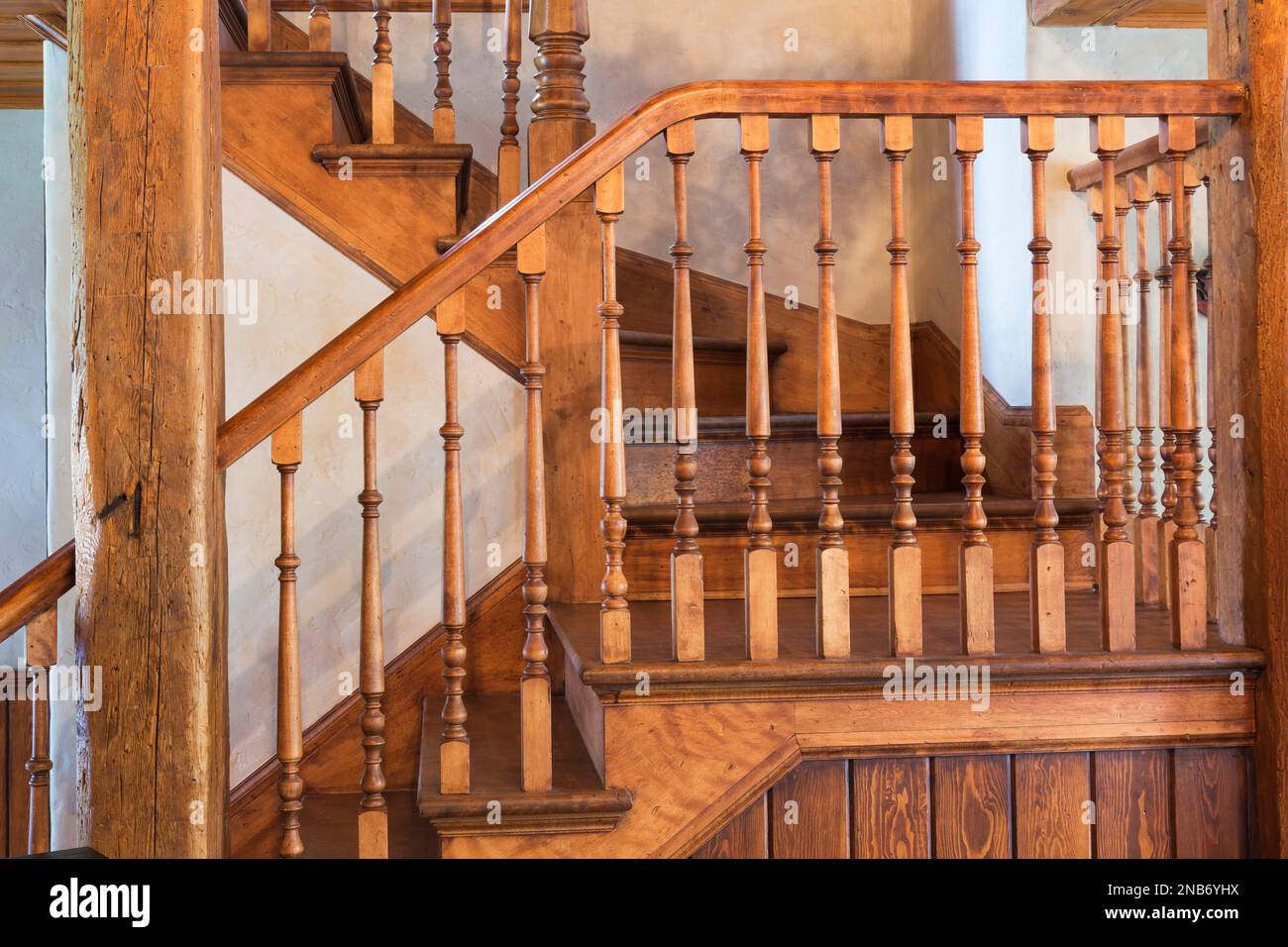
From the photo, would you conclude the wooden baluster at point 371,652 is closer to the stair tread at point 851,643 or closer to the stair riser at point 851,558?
the stair tread at point 851,643

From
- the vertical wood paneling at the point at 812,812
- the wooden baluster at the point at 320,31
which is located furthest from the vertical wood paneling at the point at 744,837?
the wooden baluster at the point at 320,31

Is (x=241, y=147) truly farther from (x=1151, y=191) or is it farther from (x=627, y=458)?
(x=1151, y=191)

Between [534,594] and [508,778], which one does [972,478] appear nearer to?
[534,594]

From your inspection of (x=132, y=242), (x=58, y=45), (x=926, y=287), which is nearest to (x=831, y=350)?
(x=132, y=242)

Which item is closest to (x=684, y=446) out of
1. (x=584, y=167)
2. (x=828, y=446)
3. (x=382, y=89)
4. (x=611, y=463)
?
(x=611, y=463)

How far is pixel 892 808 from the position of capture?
2.04m

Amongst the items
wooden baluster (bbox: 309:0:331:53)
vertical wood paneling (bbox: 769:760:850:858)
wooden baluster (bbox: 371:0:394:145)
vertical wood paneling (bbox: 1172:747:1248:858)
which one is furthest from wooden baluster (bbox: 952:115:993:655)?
wooden baluster (bbox: 309:0:331:53)

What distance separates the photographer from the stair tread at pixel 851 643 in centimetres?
195

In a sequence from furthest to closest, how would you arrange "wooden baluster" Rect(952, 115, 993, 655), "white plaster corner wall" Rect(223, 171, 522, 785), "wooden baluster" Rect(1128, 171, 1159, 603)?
"white plaster corner wall" Rect(223, 171, 522, 785), "wooden baluster" Rect(1128, 171, 1159, 603), "wooden baluster" Rect(952, 115, 993, 655)

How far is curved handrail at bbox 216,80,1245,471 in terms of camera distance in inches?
75.9

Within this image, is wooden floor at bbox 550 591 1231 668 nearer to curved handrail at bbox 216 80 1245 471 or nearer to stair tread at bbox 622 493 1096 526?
stair tread at bbox 622 493 1096 526

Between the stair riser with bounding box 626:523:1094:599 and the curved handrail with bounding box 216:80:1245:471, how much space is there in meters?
0.85

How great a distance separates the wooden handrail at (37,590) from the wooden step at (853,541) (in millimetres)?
1106
